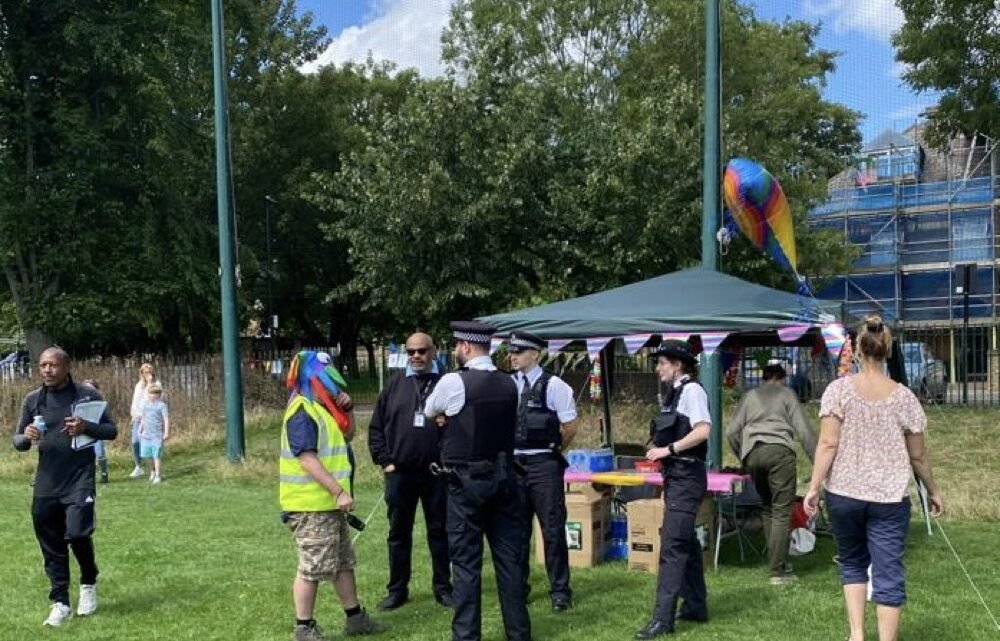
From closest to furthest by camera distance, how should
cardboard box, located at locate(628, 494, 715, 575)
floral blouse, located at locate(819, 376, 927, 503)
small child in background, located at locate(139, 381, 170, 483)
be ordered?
1. floral blouse, located at locate(819, 376, 927, 503)
2. cardboard box, located at locate(628, 494, 715, 575)
3. small child in background, located at locate(139, 381, 170, 483)

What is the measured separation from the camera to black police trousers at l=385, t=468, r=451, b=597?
6.41m

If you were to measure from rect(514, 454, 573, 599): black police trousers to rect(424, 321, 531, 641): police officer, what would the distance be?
931 mm

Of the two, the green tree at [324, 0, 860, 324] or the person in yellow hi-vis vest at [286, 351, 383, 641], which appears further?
the green tree at [324, 0, 860, 324]

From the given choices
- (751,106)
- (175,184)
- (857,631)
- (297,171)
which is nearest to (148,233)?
(175,184)

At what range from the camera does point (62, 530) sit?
6.20m

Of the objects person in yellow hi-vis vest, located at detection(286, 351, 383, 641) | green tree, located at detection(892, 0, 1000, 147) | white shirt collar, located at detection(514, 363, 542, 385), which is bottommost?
person in yellow hi-vis vest, located at detection(286, 351, 383, 641)

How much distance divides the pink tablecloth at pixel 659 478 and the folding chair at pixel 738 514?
17cm

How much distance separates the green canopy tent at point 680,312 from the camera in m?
7.57

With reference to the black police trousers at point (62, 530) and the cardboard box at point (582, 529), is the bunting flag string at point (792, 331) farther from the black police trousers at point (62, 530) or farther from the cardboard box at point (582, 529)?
the black police trousers at point (62, 530)

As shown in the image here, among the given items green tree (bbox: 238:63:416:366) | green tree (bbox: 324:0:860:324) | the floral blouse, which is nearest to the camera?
the floral blouse

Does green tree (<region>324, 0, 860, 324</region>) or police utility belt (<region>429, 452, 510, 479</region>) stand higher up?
green tree (<region>324, 0, 860, 324</region>)

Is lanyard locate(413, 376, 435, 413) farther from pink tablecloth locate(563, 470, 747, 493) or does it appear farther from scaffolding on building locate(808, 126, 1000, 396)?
scaffolding on building locate(808, 126, 1000, 396)

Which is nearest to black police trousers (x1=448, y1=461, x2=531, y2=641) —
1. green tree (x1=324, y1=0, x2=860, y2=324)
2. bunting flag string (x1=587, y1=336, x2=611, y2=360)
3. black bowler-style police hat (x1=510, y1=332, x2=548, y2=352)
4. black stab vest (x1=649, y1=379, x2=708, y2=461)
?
black stab vest (x1=649, y1=379, x2=708, y2=461)

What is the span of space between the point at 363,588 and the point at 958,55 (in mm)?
11193
